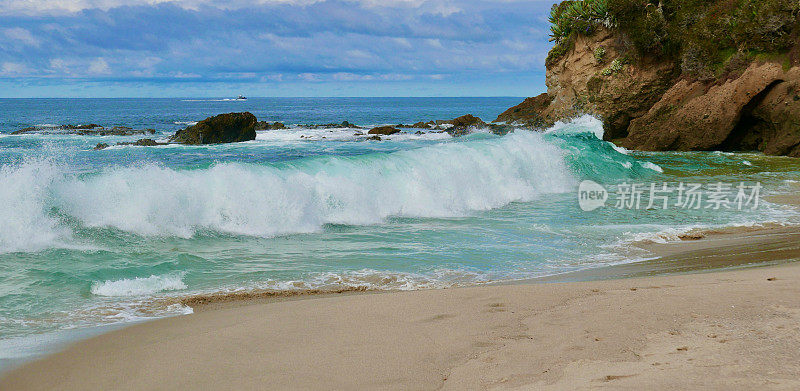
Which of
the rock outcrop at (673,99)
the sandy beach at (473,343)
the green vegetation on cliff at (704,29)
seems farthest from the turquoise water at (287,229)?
the green vegetation on cliff at (704,29)

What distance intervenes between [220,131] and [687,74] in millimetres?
21048

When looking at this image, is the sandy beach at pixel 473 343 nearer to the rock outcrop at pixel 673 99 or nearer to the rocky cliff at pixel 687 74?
the rock outcrop at pixel 673 99

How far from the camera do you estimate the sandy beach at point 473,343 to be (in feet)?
10.9

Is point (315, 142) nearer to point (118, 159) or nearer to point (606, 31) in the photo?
point (118, 159)

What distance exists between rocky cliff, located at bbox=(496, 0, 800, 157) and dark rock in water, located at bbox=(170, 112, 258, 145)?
15747 millimetres

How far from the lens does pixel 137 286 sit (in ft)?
21.0

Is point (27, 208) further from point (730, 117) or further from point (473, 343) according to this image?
point (730, 117)

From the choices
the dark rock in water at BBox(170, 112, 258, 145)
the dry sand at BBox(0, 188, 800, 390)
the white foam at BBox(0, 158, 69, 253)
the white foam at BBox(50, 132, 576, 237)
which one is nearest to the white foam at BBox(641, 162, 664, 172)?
the white foam at BBox(50, 132, 576, 237)

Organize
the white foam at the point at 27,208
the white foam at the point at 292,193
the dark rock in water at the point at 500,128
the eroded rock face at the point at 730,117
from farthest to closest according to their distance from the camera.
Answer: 1. the dark rock in water at the point at 500,128
2. the eroded rock face at the point at 730,117
3. the white foam at the point at 292,193
4. the white foam at the point at 27,208

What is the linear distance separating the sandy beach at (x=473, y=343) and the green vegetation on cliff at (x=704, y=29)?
740 inches

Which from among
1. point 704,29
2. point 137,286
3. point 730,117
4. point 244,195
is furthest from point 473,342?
point 704,29

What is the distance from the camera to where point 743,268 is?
664 cm

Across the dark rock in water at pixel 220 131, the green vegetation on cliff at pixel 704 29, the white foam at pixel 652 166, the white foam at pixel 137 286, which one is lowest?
the white foam at pixel 137 286

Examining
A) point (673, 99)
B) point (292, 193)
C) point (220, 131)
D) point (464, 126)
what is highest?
point (673, 99)
